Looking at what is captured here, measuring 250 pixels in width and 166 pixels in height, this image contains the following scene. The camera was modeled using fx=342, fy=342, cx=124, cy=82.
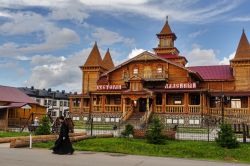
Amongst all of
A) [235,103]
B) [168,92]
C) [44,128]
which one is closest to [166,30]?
[235,103]

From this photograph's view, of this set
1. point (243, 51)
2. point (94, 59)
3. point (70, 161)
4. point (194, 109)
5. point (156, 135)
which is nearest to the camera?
point (70, 161)

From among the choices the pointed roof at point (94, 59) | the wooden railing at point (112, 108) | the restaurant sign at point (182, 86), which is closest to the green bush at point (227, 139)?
the restaurant sign at point (182, 86)

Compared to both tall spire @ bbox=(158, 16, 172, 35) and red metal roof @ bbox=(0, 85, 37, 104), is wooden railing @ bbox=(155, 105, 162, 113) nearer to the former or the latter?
red metal roof @ bbox=(0, 85, 37, 104)

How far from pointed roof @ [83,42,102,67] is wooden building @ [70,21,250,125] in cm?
275

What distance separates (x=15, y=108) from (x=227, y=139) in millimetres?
33006

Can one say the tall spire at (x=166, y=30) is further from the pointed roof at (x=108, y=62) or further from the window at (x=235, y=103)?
the window at (x=235, y=103)

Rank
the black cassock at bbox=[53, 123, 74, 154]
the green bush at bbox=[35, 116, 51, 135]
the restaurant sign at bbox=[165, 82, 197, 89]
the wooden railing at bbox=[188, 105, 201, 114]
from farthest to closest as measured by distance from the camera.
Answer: the restaurant sign at bbox=[165, 82, 197, 89] → the wooden railing at bbox=[188, 105, 201, 114] → the green bush at bbox=[35, 116, 51, 135] → the black cassock at bbox=[53, 123, 74, 154]

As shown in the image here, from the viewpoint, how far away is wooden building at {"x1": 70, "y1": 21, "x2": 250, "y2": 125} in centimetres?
3894

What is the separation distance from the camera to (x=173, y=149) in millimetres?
17312

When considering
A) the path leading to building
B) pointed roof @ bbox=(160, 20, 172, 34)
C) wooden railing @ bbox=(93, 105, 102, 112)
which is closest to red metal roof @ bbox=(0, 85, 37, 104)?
wooden railing @ bbox=(93, 105, 102, 112)

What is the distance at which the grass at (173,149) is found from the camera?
16091 millimetres

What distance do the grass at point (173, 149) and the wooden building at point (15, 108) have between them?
2381cm

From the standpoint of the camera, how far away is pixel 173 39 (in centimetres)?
5866

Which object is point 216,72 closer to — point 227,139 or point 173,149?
point 227,139
